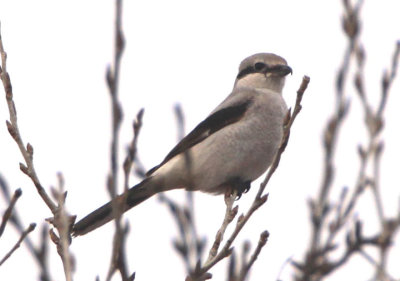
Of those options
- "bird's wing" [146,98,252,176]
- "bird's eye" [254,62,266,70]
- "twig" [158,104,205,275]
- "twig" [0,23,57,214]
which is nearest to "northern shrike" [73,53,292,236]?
"bird's wing" [146,98,252,176]

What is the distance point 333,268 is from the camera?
4.48 feet

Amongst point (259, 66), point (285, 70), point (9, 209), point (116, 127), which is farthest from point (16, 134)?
point (259, 66)

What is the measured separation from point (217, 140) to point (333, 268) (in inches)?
121

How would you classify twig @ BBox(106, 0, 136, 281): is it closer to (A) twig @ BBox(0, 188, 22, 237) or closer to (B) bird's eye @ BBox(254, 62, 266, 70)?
(A) twig @ BBox(0, 188, 22, 237)

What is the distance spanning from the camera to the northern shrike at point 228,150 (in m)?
4.35

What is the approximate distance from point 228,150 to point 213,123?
300 mm

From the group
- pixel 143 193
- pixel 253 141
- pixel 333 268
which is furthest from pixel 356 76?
pixel 143 193

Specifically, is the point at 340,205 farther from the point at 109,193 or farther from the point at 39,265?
the point at 39,265

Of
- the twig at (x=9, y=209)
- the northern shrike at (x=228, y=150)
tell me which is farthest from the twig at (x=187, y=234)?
the northern shrike at (x=228, y=150)

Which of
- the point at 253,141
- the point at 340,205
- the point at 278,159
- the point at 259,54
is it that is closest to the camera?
the point at 340,205

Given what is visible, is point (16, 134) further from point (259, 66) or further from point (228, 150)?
point (259, 66)

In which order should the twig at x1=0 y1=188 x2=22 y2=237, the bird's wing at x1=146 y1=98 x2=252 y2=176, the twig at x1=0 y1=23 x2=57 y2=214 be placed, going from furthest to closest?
the bird's wing at x1=146 y1=98 x2=252 y2=176
the twig at x1=0 y1=23 x2=57 y2=214
the twig at x1=0 y1=188 x2=22 y2=237

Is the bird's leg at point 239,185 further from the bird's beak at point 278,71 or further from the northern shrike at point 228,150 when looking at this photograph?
the bird's beak at point 278,71

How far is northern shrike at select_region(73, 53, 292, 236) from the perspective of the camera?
4352 mm
